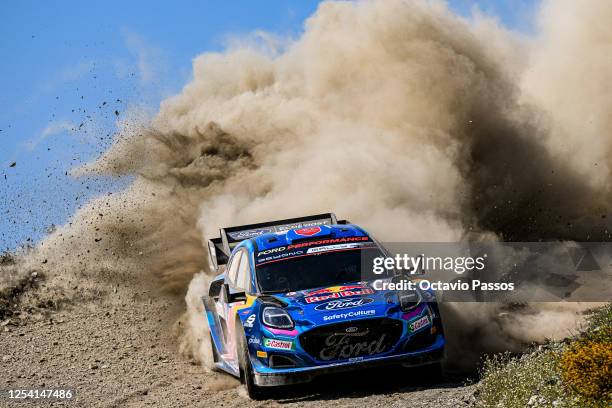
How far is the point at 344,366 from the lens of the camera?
8914 millimetres

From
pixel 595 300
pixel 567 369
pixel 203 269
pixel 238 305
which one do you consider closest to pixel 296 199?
pixel 203 269

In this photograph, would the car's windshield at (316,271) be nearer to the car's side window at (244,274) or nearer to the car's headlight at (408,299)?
the car's side window at (244,274)

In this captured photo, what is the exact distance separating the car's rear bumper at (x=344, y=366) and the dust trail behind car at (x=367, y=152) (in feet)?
18.3

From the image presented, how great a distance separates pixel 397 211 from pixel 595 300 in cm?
321

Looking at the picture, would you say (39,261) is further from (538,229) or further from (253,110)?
(538,229)

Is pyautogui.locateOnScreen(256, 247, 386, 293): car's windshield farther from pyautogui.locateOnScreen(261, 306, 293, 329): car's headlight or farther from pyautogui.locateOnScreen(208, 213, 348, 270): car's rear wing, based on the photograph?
pyautogui.locateOnScreen(208, 213, 348, 270): car's rear wing

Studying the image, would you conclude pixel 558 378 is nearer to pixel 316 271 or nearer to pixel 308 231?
pixel 316 271

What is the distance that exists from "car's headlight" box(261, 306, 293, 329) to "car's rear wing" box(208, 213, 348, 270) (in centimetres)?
282

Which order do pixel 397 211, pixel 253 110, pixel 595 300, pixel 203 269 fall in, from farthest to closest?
pixel 253 110
pixel 203 269
pixel 397 211
pixel 595 300

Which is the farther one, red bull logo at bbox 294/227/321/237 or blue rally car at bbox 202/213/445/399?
red bull logo at bbox 294/227/321/237

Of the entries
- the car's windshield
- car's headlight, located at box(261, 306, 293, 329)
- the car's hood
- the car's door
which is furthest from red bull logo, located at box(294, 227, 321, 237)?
car's headlight, located at box(261, 306, 293, 329)

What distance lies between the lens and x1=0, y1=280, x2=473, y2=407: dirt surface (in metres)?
9.21

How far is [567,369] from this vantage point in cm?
715

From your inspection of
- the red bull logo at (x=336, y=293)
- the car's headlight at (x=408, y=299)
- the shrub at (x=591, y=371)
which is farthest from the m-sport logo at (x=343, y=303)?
the shrub at (x=591, y=371)
